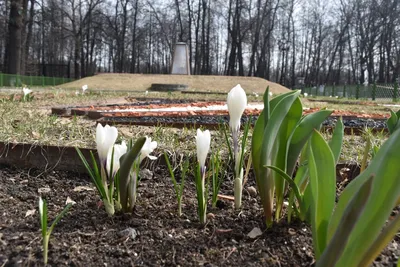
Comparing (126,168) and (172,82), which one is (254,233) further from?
(172,82)

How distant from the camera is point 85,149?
199 centimetres

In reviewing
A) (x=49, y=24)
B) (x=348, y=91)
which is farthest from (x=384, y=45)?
(x=49, y=24)

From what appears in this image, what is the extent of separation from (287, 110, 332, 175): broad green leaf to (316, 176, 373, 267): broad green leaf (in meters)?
0.50

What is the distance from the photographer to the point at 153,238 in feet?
4.12

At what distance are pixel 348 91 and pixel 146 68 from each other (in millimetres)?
30615

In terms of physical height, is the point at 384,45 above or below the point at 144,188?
above

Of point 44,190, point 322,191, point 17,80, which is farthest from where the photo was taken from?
point 17,80

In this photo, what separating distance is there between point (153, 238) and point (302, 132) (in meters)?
0.60

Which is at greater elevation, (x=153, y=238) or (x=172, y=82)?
(x=172, y=82)

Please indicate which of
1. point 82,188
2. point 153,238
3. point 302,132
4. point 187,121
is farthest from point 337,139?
point 187,121

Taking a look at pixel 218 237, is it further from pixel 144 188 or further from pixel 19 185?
pixel 19 185

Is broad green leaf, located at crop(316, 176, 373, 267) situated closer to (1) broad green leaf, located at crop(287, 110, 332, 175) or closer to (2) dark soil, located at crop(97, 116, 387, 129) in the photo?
(1) broad green leaf, located at crop(287, 110, 332, 175)

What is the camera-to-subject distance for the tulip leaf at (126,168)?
3.97ft

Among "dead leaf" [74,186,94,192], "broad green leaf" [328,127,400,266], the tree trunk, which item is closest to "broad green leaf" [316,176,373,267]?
"broad green leaf" [328,127,400,266]
